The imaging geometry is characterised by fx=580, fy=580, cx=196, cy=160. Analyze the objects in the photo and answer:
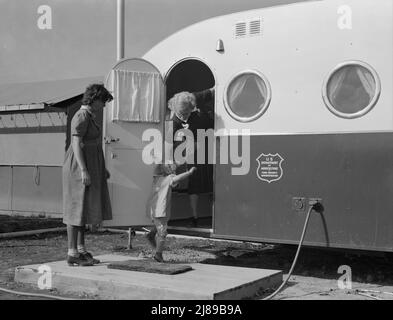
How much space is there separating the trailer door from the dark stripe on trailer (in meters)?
0.95

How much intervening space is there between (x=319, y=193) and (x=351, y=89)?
3.70 feet

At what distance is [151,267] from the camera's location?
6.10 m

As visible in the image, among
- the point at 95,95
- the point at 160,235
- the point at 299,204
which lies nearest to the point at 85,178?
the point at 95,95

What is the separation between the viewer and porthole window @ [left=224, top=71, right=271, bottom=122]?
6.55 m

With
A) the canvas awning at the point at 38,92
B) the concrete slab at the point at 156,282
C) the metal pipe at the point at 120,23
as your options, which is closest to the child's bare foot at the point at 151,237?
the concrete slab at the point at 156,282

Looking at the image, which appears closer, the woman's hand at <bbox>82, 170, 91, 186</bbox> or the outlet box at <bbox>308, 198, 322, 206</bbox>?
the woman's hand at <bbox>82, 170, 91, 186</bbox>

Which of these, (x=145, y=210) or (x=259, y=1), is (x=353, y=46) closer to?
(x=145, y=210)

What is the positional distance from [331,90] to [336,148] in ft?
2.04

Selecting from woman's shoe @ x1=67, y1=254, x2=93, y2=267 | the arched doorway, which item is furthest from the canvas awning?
woman's shoe @ x1=67, y1=254, x2=93, y2=267

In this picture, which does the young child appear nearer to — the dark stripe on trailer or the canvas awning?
the dark stripe on trailer

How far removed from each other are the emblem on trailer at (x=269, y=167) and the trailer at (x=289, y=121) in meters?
0.01

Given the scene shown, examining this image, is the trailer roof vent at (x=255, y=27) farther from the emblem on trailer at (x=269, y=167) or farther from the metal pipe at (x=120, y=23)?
the metal pipe at (x=120, y=23)

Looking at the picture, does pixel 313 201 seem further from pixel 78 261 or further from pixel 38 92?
pixel 38 92

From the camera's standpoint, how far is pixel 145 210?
691 cm
